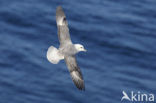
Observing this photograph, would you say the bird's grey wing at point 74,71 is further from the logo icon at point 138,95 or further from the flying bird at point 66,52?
the logo icon at point 138,95

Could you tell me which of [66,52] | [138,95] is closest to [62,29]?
[66,52]

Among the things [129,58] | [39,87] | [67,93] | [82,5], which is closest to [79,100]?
[67,93]

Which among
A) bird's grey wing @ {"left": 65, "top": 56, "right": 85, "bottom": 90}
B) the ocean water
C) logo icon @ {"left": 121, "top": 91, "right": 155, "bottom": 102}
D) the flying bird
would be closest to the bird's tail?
the flying bird

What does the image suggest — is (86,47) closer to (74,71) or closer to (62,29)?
(62,29)

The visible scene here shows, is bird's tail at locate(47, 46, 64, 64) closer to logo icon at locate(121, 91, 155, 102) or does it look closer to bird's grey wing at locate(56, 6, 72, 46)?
bird's grey wing at locate(56, 6, 72, 46)

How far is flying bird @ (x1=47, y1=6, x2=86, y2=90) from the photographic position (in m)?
9.34

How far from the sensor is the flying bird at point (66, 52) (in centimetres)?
934

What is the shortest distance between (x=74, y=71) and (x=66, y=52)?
20.8 inches

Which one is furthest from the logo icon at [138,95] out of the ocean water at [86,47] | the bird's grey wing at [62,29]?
the bird's grey wing at [62,29]

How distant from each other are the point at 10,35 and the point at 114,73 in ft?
18.7

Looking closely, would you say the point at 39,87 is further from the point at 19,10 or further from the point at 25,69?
the point at 19,10

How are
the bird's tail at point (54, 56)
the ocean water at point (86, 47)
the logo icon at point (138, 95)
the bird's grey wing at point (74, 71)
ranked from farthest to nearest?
1. the logo icon at point (138, 95)
2. the ocean water at point (86, 47)
3. the bird's grey wing at point (74, 71)
4. the bird's tail at point (54, 56)

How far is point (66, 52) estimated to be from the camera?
9.38 m

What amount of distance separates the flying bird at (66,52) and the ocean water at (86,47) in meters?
14.4
